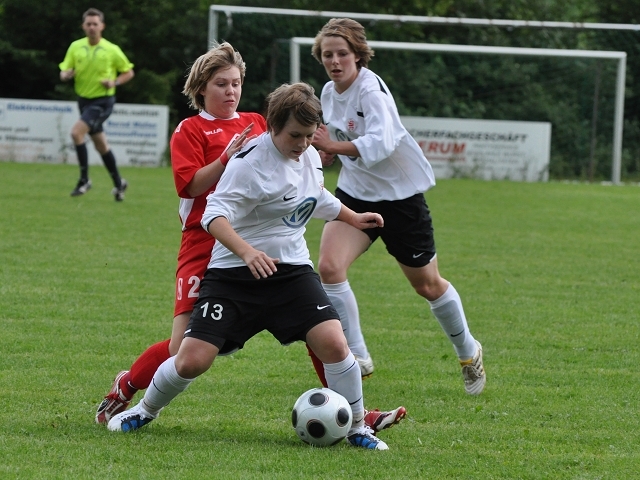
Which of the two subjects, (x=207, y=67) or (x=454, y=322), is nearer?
(x=207, y=67)

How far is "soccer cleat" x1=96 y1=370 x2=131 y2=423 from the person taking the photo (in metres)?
4.31

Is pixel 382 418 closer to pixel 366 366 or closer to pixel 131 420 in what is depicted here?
pixel 131 420

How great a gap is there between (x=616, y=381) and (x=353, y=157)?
1.69m

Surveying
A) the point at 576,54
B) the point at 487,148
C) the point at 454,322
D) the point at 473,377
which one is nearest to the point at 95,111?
the point at 454,322

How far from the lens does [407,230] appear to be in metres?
5.33

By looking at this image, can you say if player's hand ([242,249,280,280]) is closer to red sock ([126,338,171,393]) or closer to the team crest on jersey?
the team crest on jersey

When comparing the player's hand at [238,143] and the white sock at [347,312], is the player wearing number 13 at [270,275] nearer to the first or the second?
the player's hand at [238,143]

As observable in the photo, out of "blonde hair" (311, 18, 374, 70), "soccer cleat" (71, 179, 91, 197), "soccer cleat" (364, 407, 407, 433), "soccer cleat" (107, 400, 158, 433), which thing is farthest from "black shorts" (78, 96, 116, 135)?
"soccer cleat" (364, 407, 407, 433)

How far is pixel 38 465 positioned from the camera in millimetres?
3627

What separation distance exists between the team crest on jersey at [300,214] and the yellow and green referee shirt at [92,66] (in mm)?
9221

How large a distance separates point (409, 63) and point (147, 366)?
1913cm

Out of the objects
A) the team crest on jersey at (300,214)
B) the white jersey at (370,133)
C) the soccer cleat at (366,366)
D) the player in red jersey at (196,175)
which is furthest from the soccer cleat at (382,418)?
the white jersey at (370,133)

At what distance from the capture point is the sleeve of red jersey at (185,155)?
421cm

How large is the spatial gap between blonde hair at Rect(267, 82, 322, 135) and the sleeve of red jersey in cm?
39
